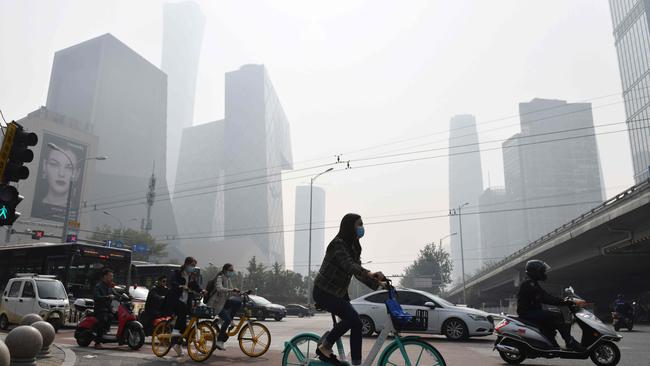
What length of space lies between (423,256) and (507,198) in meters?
85.5

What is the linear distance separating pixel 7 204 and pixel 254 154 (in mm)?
140587

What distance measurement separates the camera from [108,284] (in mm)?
10492

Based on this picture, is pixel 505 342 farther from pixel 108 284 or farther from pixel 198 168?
pixel 198 168

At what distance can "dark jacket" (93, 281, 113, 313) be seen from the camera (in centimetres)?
1031

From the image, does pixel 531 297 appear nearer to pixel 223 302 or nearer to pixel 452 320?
pixel 223 302

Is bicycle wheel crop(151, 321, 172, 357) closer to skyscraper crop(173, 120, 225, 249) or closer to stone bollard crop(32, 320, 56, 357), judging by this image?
stone bollard crop(32, 320, 56, 357)

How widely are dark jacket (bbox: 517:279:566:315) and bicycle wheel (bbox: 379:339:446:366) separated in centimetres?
409

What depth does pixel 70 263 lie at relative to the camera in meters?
17.3

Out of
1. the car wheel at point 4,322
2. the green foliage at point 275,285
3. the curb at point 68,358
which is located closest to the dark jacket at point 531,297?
the curb at point 68,358

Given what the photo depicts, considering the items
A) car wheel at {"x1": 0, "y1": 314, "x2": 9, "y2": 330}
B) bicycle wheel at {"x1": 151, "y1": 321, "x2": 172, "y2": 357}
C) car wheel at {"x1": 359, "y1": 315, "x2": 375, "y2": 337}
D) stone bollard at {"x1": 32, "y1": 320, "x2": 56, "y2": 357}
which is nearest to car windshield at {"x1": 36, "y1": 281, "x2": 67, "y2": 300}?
car wheel at {"x1": 0, "y1": 314, "x2": 9, "y2": 330}

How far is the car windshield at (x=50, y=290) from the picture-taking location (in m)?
14.8

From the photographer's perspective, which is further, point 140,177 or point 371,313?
point 140,177

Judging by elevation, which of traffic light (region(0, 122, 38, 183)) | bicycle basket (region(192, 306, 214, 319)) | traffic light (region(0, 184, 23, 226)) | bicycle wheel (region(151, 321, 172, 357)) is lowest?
bicycle wheel (region(151, 321, 172, 357))

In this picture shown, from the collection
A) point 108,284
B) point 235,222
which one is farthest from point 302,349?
point 235,222
